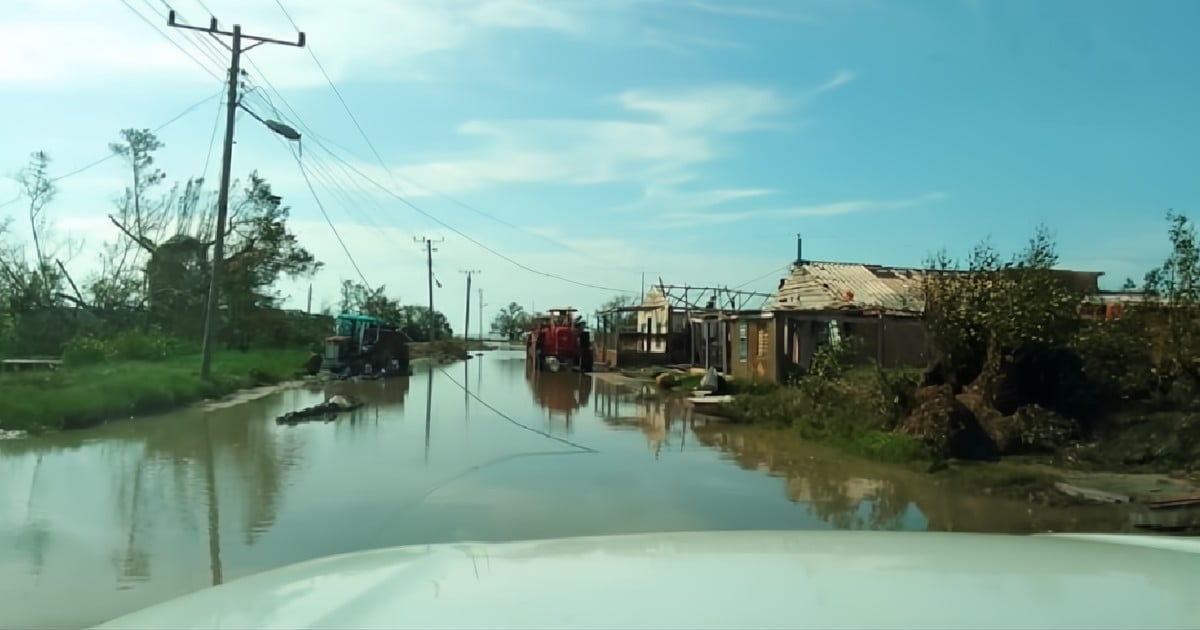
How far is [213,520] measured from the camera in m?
10.2

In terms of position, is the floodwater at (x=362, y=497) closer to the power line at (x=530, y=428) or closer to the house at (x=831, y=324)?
the power line at (x=530, y=428)

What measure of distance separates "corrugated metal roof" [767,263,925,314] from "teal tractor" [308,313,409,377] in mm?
14175

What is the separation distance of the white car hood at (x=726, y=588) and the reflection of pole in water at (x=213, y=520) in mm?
4603

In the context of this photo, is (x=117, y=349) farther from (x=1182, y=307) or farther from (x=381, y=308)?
(x=381, y=308)

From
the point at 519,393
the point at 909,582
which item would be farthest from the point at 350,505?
the point at 519,393

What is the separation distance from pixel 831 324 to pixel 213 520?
2170cm

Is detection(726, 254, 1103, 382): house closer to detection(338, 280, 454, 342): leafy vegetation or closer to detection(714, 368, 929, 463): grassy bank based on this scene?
detection(714, 368, 929, 463): grassy bank

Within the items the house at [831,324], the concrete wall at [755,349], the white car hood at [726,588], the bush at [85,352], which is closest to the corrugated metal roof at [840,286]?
the house at [831,324]

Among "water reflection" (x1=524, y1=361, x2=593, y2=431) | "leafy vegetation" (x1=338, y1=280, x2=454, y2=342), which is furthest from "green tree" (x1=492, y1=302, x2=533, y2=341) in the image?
"water reflection" (x1=524, y1=361, x2=593, y2=431)

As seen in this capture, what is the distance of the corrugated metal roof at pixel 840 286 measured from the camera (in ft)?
103

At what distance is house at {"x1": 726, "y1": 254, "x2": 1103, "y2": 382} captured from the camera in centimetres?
2695

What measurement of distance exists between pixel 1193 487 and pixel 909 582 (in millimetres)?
10633

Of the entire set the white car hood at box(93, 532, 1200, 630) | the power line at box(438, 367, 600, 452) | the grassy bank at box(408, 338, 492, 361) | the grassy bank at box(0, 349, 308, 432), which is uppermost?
the grassy bank at box(408, 338, 492, 361)

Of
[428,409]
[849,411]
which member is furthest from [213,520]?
[428,409]
